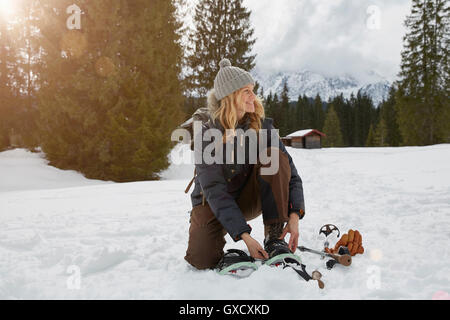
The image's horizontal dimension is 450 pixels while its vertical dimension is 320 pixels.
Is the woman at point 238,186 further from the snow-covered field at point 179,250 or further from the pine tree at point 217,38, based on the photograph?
the pine tree at point 217,38

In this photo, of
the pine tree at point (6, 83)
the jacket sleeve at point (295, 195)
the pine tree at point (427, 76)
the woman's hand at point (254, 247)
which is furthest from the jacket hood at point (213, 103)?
the pine tree at point (427, 76)

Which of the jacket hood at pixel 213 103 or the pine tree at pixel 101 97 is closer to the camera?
the jacket hood at pixel 213 103

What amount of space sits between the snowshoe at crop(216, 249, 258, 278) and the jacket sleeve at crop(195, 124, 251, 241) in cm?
21

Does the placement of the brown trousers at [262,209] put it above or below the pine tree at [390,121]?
below

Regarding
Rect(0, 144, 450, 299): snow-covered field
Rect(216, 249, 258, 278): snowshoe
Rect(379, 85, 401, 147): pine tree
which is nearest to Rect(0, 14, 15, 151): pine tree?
Rect(0, 144, 450, 299): snow-covered field

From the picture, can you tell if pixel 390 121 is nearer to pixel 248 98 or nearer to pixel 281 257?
pixel 248 98

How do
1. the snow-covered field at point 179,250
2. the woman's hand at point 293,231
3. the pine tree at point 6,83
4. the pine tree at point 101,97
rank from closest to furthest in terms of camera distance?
the snow-covered field at point 179,250 → the woman's hand at point 293,231 → the pine tree at point 101,97 → the pine tree at point 6,83

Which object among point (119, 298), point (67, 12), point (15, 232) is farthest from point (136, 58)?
point (119, 298)

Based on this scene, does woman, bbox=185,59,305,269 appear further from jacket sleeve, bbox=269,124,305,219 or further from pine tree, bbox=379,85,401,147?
pine tree, bbox=379,85,401,147

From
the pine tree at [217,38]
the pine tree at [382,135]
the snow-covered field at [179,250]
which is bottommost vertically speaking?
the snow-covered field at [179,250]

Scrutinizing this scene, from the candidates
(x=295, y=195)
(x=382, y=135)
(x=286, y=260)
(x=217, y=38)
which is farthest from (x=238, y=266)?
(x=382, y=135)

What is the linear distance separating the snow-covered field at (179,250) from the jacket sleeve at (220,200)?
335mm

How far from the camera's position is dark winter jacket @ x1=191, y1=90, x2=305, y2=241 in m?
1.92

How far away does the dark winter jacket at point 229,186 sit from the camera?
192 cm
